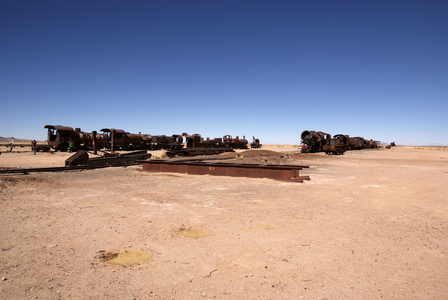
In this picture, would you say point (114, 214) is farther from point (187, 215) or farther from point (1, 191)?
point (1, 191)

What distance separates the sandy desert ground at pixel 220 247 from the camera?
9.43ft

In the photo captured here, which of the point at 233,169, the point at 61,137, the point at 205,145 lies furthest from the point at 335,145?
the point at 61,137

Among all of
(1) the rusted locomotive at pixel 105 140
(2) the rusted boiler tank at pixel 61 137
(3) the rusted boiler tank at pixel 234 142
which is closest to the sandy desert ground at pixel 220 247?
(1) the rusted locomotive at pixel 105 140

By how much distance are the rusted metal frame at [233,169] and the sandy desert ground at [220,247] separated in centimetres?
323

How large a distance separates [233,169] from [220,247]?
25.7ft

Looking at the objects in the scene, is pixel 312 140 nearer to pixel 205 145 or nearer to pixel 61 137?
pixel 205 145

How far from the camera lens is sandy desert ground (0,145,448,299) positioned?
2875 mm

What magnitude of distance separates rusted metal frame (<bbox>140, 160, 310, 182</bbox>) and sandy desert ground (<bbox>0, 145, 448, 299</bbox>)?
127 inches

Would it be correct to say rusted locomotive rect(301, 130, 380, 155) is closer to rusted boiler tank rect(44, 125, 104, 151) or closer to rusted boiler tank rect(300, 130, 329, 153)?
rusted boiler tank rect(300, 130, 329, 153)

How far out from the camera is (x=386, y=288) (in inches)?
115

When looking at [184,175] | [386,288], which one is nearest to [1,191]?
[184,175]

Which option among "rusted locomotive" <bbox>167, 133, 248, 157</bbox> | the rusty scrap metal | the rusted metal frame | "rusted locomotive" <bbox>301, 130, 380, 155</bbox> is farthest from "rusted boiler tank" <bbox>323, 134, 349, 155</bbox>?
the rusty scrap metal

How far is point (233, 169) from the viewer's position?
11773 millimetres

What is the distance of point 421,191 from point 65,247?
32.2 feet
